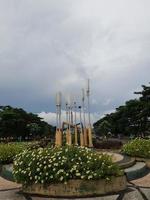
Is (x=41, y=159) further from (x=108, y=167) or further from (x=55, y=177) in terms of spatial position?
(x=108, y=167)

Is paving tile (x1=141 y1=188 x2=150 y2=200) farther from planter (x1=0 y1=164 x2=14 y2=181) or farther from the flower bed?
planter (x1=0 y1=164 x2=14 y2=181)

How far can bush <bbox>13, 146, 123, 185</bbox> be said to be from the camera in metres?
11.1

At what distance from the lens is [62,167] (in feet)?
37.3

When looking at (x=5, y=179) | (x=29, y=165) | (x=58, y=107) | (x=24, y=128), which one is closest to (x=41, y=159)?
(x=29, y=165)

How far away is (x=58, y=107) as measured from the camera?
21484 millimetres

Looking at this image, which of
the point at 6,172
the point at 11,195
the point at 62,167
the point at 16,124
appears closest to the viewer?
the point at 62,167

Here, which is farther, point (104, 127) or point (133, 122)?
point (104, 127)

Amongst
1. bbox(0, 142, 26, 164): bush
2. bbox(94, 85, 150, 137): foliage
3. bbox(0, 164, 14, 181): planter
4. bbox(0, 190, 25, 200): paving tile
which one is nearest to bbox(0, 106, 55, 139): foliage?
bbox(94, 85, 150, 137): foliage

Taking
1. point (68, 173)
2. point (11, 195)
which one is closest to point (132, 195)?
point (68, 173)

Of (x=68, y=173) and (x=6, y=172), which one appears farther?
(x=6, y=172)

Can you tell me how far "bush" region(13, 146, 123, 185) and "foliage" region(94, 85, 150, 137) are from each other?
163 ft

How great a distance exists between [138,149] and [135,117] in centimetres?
5272

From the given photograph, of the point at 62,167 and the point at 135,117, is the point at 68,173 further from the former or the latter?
the point at 135,117

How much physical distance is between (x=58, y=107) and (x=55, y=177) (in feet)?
34.5
